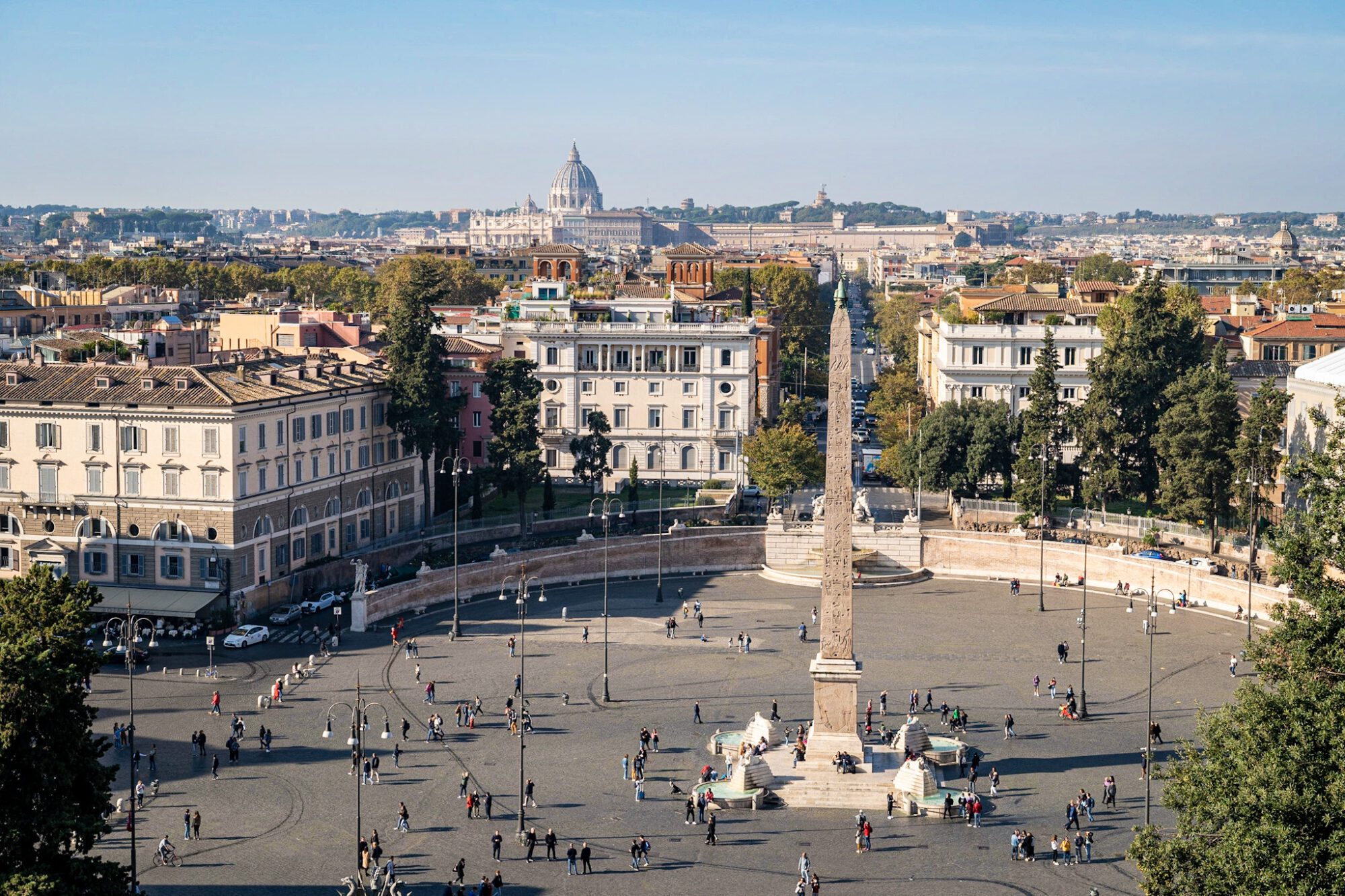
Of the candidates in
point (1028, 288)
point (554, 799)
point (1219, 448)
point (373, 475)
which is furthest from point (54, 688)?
point (1028, 288)

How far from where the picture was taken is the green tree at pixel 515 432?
72375 mm

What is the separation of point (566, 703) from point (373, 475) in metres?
22.9

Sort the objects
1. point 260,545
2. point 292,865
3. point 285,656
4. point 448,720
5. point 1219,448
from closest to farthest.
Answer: point 292,865 → point 448,720 → point 285,656 → point 260,545 → point 1219,448

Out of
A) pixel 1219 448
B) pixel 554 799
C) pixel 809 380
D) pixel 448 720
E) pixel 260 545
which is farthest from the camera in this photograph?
pixel 809 380

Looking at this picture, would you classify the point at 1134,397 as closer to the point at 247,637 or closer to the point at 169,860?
the point at 247,637

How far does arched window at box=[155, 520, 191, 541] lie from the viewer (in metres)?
59.3

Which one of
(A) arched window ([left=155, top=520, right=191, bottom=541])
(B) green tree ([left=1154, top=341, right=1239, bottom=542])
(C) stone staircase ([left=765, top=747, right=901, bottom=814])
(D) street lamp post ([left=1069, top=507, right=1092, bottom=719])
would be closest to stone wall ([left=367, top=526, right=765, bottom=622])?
(A) arched window ([left=155, top=520, right=191, bottom=541])

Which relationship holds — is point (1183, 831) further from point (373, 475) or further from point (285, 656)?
point (373, 475)

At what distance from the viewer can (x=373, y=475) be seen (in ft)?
229

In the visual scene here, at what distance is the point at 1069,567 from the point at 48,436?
38.0 metres

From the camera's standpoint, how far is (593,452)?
261ft

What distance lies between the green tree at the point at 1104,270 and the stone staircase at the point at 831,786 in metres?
115

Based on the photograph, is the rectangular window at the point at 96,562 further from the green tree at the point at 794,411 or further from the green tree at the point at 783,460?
the green tree at the point at 794,411

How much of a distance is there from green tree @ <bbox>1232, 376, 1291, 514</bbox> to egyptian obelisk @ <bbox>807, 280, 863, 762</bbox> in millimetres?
26850
